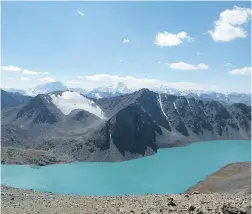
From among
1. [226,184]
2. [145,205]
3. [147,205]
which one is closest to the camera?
[147,205]

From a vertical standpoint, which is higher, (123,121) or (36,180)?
(123,121)

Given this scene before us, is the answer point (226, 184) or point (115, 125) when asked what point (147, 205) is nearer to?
point (226, 184)

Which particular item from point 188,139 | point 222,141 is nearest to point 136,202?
point 188,139

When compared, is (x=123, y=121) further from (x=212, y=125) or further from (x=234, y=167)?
(x=212, y=125)

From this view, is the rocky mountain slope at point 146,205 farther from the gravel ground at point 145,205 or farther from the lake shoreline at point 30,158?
Answer: the lake shoreline at point 30,158

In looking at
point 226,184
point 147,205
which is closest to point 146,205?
point 147,205

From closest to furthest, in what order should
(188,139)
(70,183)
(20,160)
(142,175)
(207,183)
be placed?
(207,183) < (70,183) < (142,175) < (20,160) < (188,139)
